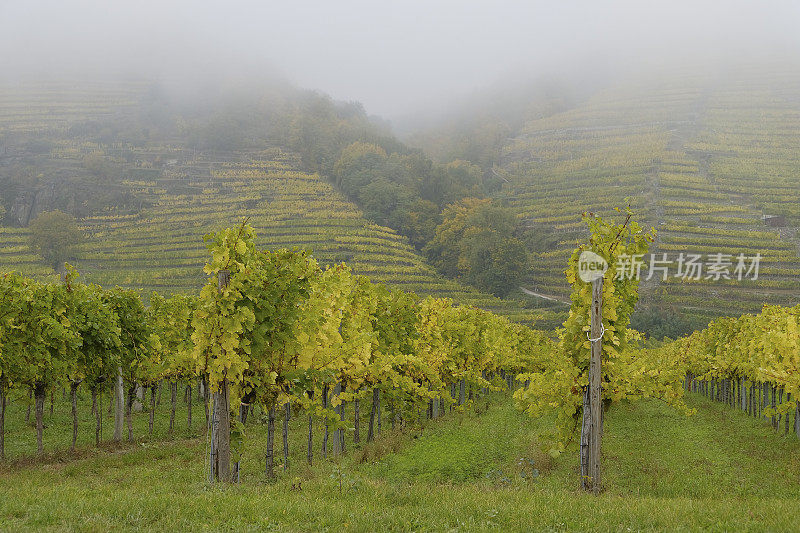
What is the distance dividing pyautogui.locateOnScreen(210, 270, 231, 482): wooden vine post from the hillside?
42590mm

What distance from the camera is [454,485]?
12.0 metres

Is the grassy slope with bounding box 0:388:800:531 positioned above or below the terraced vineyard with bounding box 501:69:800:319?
below

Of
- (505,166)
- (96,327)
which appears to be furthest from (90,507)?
(505,166)

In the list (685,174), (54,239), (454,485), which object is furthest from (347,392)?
(685,174)

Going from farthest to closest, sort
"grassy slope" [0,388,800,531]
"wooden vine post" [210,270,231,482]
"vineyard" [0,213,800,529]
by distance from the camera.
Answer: "wooden vine post" [210,270,231,482] < "vineyard" [0,213,800,529] < "grassy slope" [0,388,800,531]

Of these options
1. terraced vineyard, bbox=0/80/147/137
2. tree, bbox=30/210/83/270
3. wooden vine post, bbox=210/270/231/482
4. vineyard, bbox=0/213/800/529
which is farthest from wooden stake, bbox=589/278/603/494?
terraced vineyard, bbox=0/80/147/137

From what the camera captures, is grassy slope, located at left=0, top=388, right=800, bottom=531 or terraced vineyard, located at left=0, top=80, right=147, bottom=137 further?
terraced vineyard, located at left=0, top=80, right=147, bottom=137

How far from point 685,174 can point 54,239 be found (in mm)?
91530

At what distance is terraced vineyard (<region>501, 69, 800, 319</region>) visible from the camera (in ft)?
211

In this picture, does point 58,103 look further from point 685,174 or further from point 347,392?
point 347,392

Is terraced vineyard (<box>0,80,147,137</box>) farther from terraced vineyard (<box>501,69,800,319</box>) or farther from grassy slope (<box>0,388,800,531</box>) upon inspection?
grassy slope (<box>0,388,800,531</box>)

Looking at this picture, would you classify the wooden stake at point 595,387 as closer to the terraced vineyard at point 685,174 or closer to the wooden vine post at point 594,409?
the wooden vine post at point 594,409

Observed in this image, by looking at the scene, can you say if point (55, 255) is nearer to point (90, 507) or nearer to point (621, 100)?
point (90, 507)

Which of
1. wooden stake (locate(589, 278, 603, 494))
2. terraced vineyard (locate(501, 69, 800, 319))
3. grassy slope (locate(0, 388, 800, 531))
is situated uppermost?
terraced vineyard (locate(501, 69, 800, 319))
